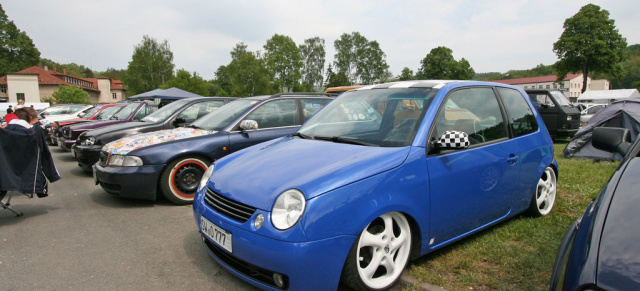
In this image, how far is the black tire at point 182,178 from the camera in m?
4.88

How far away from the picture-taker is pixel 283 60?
218 ft

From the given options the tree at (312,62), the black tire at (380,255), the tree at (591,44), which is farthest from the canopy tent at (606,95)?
the black tire at (380,255)

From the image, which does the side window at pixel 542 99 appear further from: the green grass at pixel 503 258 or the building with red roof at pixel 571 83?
the building with red roof at pixel 571 83

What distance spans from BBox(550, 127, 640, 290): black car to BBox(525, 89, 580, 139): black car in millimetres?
11172

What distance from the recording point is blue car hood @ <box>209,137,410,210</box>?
2316mm

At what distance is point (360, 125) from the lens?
3.27 m

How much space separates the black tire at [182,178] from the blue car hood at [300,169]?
7.00 feet

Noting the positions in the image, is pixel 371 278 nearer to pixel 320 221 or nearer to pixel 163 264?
pixel 320 221

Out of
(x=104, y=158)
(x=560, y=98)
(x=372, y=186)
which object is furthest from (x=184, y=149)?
(x=560, y=98)

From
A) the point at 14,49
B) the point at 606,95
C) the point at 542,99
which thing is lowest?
the point at 542,99

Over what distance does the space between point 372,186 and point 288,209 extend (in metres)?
0.57

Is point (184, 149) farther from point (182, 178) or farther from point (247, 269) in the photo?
point (247, 269)

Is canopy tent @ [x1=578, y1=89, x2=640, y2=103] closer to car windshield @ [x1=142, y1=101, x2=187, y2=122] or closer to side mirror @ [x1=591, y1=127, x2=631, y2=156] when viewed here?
car windshield @ [x1=142, y1=101, x2=187, y2=122]

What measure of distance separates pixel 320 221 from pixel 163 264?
1.78 m
